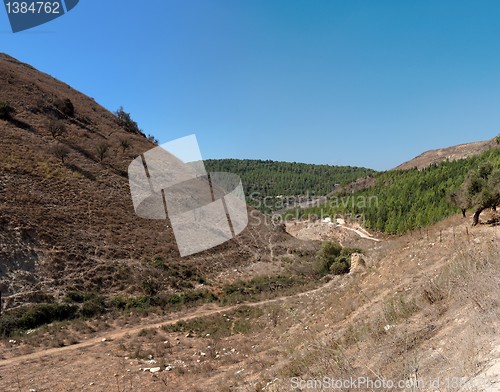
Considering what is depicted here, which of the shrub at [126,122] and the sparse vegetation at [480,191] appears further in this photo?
the shrub at [126,122]

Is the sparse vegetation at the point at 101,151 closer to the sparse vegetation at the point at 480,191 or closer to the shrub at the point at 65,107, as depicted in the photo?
the shrub at the point at 65,107

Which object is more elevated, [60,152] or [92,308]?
[60,152]

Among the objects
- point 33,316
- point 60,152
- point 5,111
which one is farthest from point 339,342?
point 5,111

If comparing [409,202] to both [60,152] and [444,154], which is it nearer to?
[60,152]

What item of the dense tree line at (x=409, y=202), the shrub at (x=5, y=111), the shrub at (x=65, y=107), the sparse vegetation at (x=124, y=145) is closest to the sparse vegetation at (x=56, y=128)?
the shrub at (x=5, y=111)

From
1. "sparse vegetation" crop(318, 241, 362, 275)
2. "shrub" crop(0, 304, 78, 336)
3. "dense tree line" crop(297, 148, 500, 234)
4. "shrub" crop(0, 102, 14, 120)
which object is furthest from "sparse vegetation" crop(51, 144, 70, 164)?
"dense tree line" crop(297, 148, 500, 234)

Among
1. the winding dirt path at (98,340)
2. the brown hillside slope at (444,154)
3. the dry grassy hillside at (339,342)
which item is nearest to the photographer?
the dry grassy hillside at (339,342)

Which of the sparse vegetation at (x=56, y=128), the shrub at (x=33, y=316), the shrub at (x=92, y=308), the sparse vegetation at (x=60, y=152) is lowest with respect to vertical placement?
the shrub at (x=92, y=308)

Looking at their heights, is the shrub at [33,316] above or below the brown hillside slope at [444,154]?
below

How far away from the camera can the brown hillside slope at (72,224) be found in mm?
20406

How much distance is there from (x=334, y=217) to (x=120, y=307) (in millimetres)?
75071

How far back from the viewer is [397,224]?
6438 centimetres

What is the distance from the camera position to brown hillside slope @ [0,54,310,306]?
20.4 meters

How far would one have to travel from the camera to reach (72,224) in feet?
82.7
